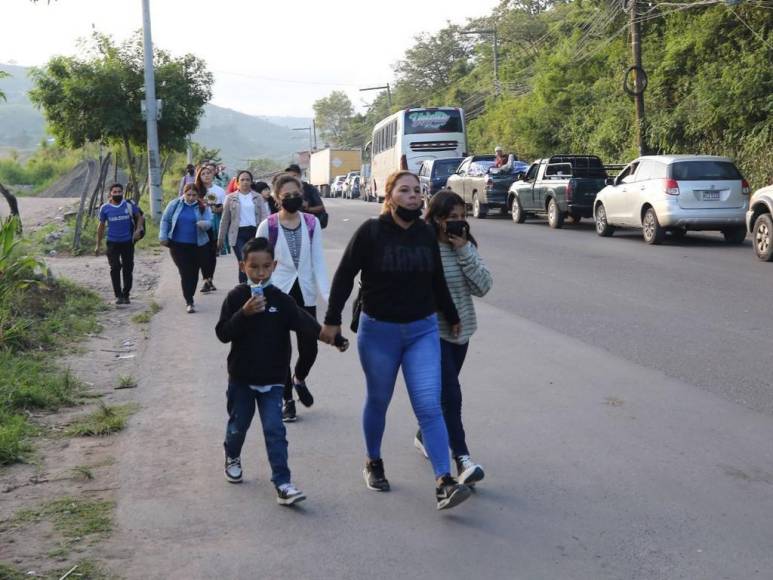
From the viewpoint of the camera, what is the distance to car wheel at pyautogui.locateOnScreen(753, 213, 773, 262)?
16.0 meters

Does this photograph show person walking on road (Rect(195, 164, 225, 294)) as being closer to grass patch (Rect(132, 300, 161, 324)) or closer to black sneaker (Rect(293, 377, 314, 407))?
grass patch (Rect(132, 300, 161, 324))

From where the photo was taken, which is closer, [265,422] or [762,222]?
[265,422]

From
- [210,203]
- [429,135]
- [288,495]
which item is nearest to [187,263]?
[210,203]

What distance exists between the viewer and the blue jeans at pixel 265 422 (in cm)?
545

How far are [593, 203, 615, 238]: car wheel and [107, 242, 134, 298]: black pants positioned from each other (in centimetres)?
1149

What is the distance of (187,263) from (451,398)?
24.3ft

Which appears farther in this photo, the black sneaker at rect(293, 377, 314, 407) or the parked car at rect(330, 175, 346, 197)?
the parked car at rect(330, 175, 346, 197)

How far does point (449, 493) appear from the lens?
504 cm

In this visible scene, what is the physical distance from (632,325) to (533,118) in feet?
103

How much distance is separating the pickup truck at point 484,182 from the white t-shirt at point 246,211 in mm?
16711

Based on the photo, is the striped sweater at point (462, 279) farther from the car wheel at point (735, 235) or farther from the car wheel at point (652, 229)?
the car wheel at point (735, 235)

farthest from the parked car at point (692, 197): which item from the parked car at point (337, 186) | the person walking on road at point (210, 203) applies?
the parked car at point (337, 186)

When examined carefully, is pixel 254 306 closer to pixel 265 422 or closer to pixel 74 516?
pixel 265 422

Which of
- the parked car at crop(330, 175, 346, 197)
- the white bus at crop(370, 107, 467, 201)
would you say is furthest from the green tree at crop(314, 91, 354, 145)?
the white bus at crop(370, 107, 467, 201)
